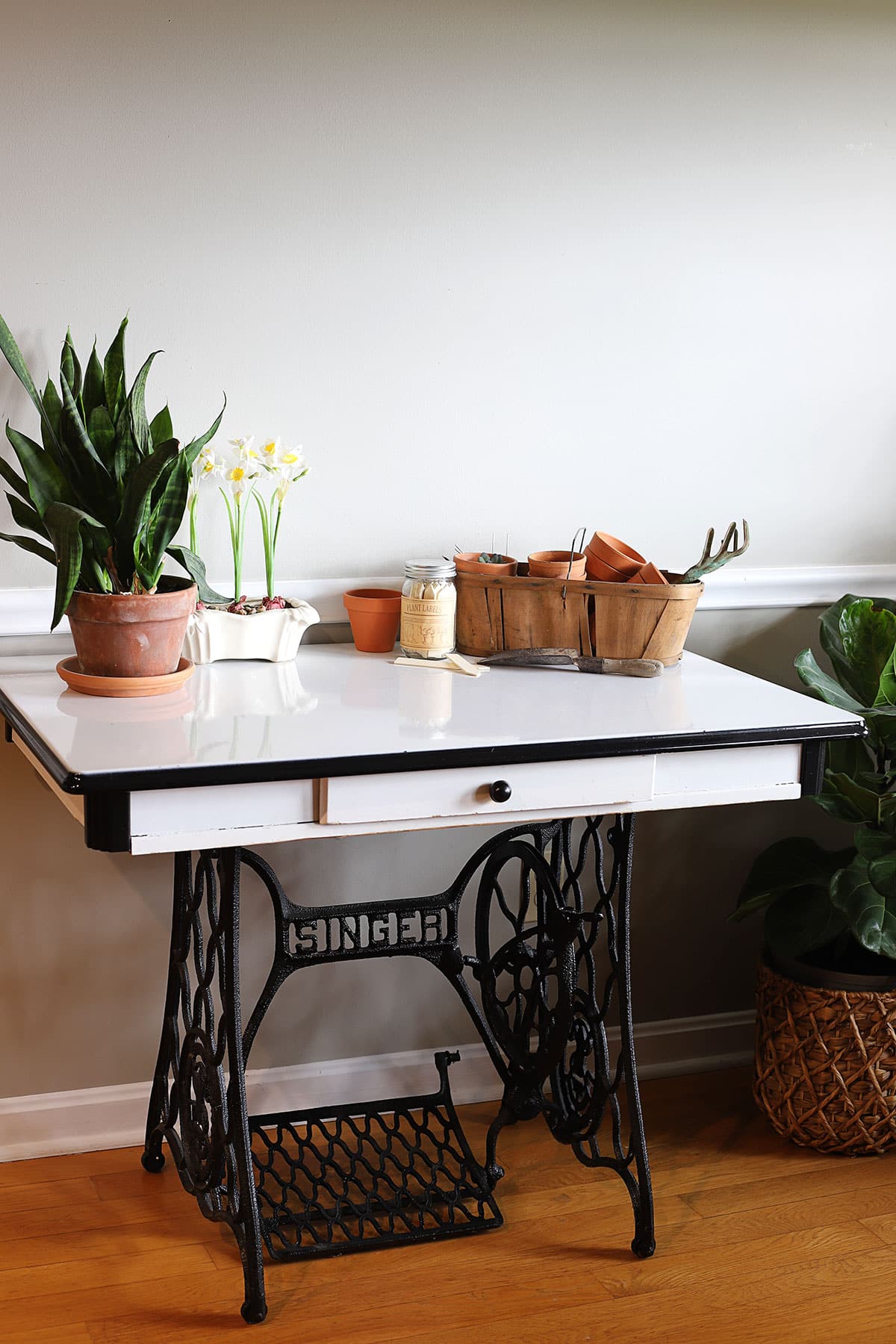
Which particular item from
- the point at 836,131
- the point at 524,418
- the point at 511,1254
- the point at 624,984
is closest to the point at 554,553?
the point at 524,418

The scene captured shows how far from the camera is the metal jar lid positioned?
2078mm

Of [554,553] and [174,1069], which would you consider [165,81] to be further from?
[174,1069]

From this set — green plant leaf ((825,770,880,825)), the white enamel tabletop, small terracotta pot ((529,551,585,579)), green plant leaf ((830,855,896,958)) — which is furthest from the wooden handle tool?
green plant leaf ((830,855,896,958))

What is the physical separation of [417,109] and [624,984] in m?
1.44

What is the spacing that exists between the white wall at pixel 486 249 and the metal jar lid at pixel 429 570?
0.60 ft

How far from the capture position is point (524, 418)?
2.30m

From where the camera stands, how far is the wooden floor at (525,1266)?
1.84 m

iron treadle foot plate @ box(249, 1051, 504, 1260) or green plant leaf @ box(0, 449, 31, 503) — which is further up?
green plant leaf @ box(0, 449, 31, 503)

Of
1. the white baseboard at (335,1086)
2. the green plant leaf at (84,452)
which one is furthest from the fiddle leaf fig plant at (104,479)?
the white baseboard at (335,1086)

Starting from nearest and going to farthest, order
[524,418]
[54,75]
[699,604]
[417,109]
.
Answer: [54,75], [417,109], [524,418], [699,604]

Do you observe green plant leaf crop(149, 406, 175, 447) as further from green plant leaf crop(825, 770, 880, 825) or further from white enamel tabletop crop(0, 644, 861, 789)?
green plant leaf crop(825, 770, 880, 825)

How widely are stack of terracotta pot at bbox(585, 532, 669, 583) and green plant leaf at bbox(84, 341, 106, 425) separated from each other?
0.81 m

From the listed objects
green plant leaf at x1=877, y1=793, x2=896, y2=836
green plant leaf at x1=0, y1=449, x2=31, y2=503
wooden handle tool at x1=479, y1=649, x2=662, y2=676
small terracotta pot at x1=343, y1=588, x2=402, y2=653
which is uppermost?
green plant leaf at x1=0, y1=449, x2=31, y2=503

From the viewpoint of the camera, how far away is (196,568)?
2018mm
